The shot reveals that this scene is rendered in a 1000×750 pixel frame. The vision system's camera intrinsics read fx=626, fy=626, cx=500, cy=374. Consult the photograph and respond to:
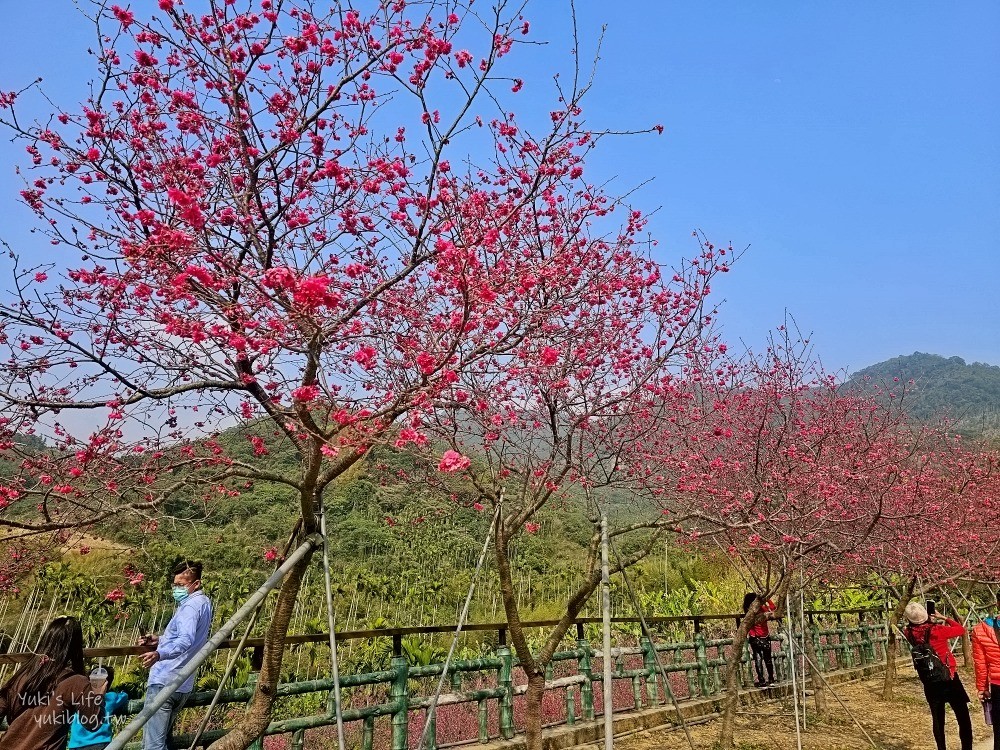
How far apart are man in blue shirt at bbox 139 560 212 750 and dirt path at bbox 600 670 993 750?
15.9 feet

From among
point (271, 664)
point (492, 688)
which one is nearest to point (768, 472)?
point (492, 688)

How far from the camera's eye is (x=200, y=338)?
12.4 feet

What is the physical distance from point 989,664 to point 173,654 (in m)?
7.02

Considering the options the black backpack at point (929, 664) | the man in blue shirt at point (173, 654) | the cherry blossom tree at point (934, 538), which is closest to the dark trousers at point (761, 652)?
the cherry blossom tree at point (934, 538)

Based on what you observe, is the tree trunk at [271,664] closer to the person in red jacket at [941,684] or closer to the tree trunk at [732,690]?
the tree trunk at [732,690]

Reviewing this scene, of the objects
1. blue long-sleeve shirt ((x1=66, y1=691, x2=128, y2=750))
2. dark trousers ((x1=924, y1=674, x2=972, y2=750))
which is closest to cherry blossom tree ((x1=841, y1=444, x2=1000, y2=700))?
dark trousers ((x1=924, y1=674, x2=972, y2=750))

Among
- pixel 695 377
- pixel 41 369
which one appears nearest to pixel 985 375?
pixel 695 377

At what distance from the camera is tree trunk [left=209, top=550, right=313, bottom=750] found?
12.3 feet

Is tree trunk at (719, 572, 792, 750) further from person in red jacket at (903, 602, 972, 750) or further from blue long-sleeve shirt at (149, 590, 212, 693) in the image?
blue long-sleeve shirt at (149, 590, 212, 693)

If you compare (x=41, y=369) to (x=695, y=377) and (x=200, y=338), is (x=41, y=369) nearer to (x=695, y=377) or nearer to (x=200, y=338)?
(x=200, y=338)

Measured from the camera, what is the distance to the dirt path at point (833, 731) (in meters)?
7.30

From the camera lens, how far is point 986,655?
5.91m

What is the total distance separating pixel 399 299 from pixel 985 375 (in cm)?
14549

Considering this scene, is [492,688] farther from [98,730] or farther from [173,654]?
[98,730]
